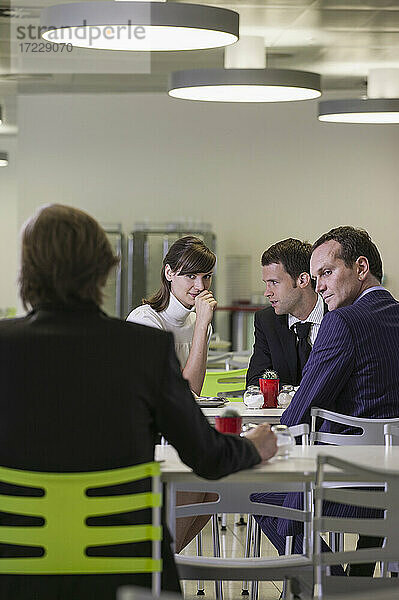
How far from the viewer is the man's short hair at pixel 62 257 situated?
1981mm

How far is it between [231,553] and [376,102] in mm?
3953

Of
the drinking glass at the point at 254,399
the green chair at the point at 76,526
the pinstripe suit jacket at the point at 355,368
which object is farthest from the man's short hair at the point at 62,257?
the drinking glass at the point at 254,399

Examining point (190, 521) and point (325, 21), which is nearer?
point (190, 521)

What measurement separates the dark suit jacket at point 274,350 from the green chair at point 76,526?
2.54 meters

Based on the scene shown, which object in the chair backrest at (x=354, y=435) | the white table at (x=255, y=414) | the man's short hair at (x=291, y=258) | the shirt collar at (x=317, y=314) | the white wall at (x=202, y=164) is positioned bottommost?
the white table at (x=255, y=414)

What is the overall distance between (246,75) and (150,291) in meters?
4.87

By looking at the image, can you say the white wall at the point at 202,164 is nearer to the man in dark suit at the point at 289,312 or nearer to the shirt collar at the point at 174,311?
the man in dark suit at the point at 289,312

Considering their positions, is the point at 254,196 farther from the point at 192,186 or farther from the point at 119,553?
the point at 119,553

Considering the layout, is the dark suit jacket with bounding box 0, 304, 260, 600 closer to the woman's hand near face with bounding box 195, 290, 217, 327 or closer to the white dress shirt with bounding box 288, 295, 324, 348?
the woman's hand near face with bounding box 195, 290, 217, 327

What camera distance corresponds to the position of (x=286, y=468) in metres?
2.21

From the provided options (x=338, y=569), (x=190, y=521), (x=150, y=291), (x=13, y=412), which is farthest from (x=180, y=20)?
(x=150, y=291)

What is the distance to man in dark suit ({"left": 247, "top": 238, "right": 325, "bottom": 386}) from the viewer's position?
434 centimetres

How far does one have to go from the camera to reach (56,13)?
4500 mm

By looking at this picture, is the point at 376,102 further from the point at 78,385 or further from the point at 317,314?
the point at 78,385
